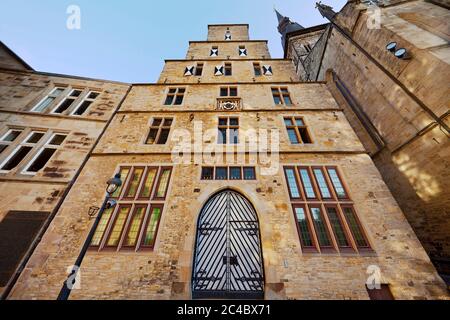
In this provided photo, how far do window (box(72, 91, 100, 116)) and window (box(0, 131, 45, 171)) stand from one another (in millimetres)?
1657

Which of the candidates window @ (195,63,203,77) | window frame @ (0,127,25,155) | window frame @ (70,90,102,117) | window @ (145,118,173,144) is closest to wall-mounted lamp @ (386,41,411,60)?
window @ (195,63,203,77)

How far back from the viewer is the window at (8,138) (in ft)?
23.2

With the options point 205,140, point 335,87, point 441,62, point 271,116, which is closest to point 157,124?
point 205,140

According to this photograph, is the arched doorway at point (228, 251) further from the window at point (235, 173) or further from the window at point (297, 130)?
the window at point (297, 130)

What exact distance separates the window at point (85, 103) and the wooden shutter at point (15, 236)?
494 cm

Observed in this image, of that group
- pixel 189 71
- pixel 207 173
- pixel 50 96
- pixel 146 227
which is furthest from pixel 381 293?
pixel 50 96

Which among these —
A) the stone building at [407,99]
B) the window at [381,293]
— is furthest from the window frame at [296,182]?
the stone building at [407,99]

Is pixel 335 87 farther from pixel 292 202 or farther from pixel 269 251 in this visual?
pixel 269 251

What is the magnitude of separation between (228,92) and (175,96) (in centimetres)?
286

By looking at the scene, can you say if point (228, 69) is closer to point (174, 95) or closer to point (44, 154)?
point (174, 95)

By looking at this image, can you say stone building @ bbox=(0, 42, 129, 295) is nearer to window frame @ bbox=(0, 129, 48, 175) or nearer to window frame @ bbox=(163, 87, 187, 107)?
window frame @ bbox=(0, 129, 48, 175)

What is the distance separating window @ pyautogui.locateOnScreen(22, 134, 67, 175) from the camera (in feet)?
21.9

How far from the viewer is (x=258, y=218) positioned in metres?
5.56

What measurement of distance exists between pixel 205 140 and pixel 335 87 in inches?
407
